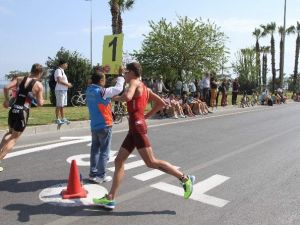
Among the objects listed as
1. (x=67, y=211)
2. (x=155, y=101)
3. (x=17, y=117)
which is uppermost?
(x=155, y=101)

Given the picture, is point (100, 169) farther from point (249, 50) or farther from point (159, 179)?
point (249, 50)

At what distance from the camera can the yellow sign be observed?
1334 centimetres

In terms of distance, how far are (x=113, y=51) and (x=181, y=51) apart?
2000 centimetres

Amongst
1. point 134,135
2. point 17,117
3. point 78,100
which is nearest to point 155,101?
point 134,135

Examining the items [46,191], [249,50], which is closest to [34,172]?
[46,191]

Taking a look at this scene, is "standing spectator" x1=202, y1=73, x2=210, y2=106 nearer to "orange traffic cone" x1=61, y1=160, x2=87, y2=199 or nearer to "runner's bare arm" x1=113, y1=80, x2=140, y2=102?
"orange traffic cone" x1=61, y1=160, x2=87, y2=199

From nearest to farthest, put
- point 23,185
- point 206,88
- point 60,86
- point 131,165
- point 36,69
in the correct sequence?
point 23,185 < point 36,69 < point 131,165 < point 60,86 < point 206,88

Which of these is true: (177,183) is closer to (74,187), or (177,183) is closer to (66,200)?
(74,187)

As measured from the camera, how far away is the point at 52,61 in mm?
24141

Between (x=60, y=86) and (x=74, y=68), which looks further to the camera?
(x=74, y=68)

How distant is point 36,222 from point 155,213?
1.40m

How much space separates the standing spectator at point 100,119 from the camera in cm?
683

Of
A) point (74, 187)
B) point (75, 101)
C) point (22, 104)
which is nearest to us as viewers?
point (74, 187)

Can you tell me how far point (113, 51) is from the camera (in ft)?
44.3
